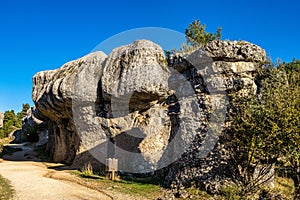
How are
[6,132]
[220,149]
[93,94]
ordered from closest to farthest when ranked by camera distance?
[220,149] < [93,94] < [6,132]

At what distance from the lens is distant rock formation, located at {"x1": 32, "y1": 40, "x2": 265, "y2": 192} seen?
12.6 metres

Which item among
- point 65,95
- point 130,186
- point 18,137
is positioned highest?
point 65,95

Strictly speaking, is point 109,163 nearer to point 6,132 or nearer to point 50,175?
point 50,175

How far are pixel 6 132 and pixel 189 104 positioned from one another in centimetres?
4648

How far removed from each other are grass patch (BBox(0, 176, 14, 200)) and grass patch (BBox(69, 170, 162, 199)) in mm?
3417

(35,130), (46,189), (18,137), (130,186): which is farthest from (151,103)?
(18,137)

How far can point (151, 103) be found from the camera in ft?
57.3

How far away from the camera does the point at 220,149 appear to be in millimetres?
11898

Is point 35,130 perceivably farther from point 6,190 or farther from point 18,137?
point 6,190

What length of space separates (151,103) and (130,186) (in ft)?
19.4

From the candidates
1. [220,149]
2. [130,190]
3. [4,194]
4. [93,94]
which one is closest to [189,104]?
[220,149]

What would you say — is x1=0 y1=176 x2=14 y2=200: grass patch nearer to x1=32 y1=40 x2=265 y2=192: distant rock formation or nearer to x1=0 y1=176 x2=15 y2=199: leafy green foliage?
x1=0 y1=176 x2=15 y2=199: leafy green foliage

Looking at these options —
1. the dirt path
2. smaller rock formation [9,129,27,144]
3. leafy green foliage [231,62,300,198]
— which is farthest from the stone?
smaller rock formation [9,129,27,144]

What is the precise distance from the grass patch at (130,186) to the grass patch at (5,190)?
135 inches
